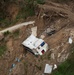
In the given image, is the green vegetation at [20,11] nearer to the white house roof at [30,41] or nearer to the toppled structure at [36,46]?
the white house roof at [30,41]

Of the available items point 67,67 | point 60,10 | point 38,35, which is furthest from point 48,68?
point 60,10

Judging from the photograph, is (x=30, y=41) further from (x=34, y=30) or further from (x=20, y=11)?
(x=20, y=11)

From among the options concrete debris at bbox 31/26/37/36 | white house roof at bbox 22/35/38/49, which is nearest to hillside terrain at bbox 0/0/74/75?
concrete debris at bbox 31/26/37/36

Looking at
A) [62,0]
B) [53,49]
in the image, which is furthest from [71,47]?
[62,0]

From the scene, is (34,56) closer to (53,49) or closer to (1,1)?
(53,49)

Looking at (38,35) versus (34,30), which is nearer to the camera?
(38,35)

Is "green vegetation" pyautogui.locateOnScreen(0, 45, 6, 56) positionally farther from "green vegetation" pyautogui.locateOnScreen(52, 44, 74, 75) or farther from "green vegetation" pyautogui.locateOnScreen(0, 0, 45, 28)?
"green vegetation" pyautogui.locateOnScreen(52, 44, 74, 75)
